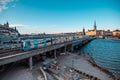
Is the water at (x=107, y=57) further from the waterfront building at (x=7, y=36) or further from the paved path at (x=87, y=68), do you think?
the waterfront building at (x=7, y=36)

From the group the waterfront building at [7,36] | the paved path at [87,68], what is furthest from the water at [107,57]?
the waterfront building at [7,36]

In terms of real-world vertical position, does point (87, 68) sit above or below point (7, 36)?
below

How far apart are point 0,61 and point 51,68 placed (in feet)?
18.4

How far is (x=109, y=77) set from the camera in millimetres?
12688

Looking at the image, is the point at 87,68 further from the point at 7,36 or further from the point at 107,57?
the point at 7,36

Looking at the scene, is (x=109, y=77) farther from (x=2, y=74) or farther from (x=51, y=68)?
(x=2, y=74)

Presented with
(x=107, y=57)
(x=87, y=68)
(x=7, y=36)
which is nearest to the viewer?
(x=87, y=68)

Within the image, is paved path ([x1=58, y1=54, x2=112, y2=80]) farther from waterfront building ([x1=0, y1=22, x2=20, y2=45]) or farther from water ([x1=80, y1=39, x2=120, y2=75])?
waterfront building ([x1=0, y1=22, x2=20, y2=45])

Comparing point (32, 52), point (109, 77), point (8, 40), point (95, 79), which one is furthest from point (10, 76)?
point (8, 40)

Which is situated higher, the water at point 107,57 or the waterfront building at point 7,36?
the waterfront building at point 7,36

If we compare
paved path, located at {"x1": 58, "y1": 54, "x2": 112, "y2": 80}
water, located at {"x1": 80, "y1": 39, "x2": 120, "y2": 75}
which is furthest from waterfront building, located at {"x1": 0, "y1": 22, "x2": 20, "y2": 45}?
water, located at {"x1": 80, "y1": 39, "x2": 120, "y2": 75}

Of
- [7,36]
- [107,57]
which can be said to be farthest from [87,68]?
[7,36]

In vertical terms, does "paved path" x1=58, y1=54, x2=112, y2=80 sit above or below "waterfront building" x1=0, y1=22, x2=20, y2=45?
below

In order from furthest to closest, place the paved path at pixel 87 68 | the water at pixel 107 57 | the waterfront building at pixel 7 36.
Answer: the waterfront building at pixel 7 36 → the water at pixel 107 57 → the paved path at pixel 87 68
